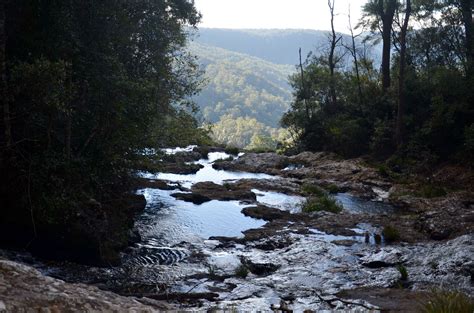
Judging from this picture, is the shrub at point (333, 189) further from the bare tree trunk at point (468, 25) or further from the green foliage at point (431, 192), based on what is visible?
the bare tree trunk at point (468, 25)

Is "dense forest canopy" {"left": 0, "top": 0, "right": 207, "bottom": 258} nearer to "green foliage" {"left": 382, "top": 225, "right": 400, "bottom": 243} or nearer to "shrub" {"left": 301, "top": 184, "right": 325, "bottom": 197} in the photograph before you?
"green foliage" {"left": 382, "top": 225, "right": 400, "bottom": 243}

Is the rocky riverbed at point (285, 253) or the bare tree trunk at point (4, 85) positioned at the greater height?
the bare tree trunk at point (4, 85)

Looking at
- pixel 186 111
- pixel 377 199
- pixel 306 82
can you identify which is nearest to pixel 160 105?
pixel 186 111

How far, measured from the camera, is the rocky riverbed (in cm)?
1047

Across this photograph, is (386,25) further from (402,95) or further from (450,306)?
(450,306)

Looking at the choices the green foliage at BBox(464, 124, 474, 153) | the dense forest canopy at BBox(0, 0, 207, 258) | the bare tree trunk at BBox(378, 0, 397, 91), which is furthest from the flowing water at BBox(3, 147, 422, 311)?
the bare tree trunk at BBox(378, 0, 397, 91)

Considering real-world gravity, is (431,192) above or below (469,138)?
below

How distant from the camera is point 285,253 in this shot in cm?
1484

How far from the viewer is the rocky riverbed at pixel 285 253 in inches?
412

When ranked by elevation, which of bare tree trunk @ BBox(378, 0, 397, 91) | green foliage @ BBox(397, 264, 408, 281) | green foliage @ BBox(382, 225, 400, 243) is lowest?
green foliage @ BBox(382, 225, 400, 243)

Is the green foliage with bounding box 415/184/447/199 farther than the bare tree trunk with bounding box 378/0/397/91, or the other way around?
the bare tree trunk with bounding box 378/0/397/91

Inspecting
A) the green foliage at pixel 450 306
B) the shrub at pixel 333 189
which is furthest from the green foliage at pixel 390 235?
the shrub at pixel 333 189

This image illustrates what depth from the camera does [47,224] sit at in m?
12.4

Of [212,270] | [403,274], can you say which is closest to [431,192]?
[403,274]
